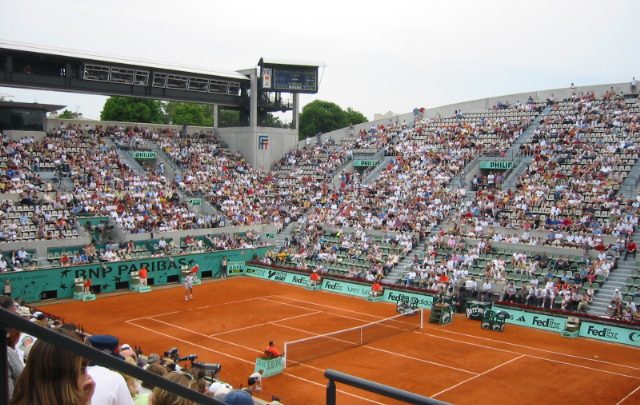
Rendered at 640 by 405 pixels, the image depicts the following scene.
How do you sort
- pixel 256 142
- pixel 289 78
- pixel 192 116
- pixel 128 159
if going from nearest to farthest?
pixel 128 159 → pixel 256 142 → pixel 289 78 → pixel 192 116

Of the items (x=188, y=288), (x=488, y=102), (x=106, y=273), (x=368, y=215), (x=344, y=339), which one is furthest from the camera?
(x=488, y=102)

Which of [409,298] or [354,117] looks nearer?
[409,298]

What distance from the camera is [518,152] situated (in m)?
44.5

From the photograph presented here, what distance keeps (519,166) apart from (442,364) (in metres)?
24.6

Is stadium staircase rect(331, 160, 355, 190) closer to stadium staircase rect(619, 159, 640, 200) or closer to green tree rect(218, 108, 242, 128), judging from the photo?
green tree rect(218, 108, 242, 128)

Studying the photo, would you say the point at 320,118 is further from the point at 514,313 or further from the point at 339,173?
the point at 514,313

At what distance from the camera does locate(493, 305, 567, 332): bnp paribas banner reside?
27.4m

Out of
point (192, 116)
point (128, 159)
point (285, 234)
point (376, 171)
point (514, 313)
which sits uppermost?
point (192, 116)

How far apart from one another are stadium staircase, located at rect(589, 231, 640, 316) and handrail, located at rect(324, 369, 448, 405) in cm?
2821

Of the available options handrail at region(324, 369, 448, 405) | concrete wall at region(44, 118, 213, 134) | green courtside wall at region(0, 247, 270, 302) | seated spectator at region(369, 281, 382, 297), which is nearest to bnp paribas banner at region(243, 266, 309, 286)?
green courtside wall at region(0, 247, 270, 302)

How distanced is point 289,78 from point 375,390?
54525 mm

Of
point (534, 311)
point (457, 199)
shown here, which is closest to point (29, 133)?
point (457, 199)

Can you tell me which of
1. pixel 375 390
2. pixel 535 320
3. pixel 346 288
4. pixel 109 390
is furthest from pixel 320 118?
pixel 375 390

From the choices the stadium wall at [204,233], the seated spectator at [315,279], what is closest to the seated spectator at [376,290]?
the seated spectator at [315,279]
